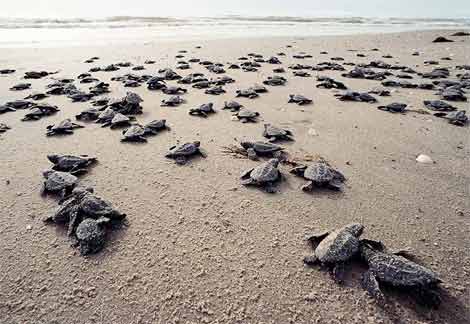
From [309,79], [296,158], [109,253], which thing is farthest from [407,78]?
[109,253]

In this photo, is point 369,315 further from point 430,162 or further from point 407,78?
point 407,78

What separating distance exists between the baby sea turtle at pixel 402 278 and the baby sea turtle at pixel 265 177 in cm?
118

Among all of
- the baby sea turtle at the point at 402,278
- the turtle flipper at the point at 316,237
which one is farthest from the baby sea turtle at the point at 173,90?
the baby sea turtle at the point at 402,278

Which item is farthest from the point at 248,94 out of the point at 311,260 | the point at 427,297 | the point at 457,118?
the point at 427,297

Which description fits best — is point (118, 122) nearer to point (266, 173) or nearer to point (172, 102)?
point (172, 102)

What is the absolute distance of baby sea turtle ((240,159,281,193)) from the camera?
9.34ft

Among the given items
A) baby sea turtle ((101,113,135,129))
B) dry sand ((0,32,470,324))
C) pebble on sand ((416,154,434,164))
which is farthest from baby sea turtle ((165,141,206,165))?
pebble on sand ((416,154,434,164))

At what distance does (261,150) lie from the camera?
11.3ft

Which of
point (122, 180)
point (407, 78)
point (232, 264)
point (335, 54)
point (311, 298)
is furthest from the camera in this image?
point (335, 54)

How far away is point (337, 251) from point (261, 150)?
171 centimetres

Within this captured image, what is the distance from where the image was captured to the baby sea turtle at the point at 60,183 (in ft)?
8.86

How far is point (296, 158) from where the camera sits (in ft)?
11.2

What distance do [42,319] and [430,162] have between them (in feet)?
12.9

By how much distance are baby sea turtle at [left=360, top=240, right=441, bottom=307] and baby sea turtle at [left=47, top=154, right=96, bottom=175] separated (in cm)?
289
